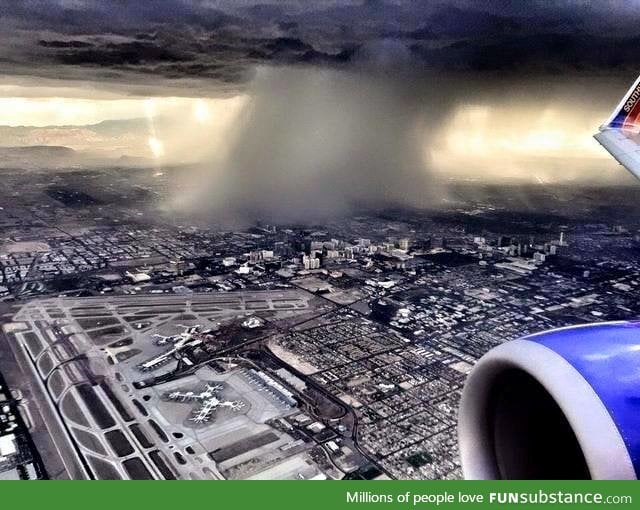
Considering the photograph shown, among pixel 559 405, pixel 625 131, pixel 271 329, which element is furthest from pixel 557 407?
pixel 271 329

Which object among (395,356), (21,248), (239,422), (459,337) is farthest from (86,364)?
(21,248)

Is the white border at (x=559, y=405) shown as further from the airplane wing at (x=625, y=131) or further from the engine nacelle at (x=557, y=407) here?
the airplane wing at (x=625, y=131)

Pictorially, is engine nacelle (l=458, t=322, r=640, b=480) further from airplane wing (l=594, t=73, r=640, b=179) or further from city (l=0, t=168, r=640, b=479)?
city (l=0, t=168, r=640, b=479)

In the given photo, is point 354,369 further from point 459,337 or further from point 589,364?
point 589,364

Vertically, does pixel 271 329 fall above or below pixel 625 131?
below

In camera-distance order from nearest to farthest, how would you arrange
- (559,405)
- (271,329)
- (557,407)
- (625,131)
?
(559,405) < (557,407) < (625,131) < (271,329)

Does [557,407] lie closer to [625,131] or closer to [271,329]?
[625,131]

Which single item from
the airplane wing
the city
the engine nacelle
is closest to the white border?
the engine nacelle
